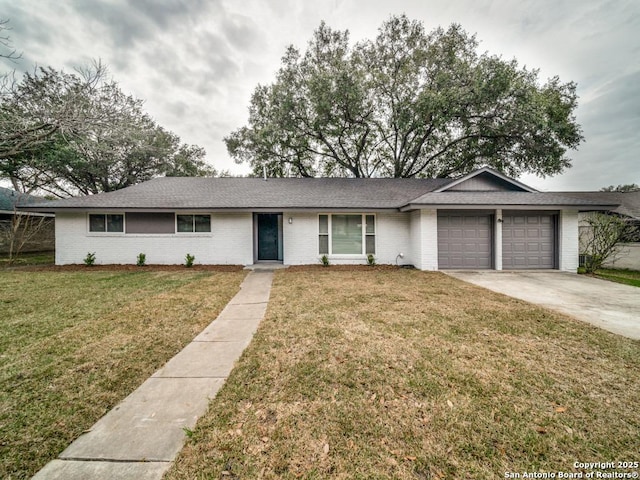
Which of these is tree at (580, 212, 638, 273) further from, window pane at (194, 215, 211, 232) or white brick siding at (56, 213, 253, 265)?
window pane at (194, 215, 211, 232)

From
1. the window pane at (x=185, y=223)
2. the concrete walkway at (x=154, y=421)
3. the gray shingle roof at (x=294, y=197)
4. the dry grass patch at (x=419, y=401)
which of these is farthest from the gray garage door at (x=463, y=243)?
the window pane at (x=185, y=223)

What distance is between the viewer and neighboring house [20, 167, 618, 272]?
9656mm

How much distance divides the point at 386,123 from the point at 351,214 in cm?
926

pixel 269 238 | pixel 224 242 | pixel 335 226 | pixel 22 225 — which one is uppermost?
pixel 22 225

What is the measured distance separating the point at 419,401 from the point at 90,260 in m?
12.9

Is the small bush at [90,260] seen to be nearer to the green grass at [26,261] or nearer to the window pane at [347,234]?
the green grass at [26,261]

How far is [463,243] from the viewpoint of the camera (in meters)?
9.94

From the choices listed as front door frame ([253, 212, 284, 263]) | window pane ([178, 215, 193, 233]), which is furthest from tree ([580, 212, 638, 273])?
window pane ([178, 215, 193, 233])

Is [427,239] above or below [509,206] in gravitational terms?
below

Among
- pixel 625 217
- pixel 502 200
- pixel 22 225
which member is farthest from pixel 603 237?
pixel 22 225

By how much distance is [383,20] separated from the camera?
15320mm

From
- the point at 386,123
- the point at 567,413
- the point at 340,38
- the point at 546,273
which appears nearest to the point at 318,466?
the point at 567,413

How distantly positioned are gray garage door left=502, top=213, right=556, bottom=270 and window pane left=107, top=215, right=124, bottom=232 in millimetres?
15369

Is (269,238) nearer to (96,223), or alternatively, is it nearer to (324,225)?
(324,225)
